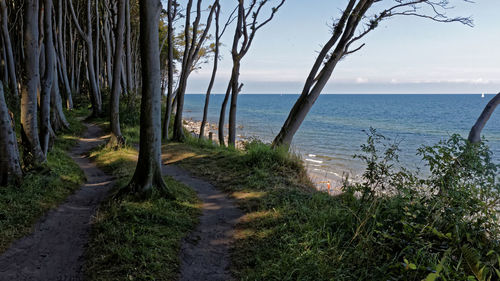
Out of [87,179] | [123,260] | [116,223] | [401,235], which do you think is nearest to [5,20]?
[87,179]

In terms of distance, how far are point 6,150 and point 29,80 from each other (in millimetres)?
1781

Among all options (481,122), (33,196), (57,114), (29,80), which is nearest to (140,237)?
(33,196)

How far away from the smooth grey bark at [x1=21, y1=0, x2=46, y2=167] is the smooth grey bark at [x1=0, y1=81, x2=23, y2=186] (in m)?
0.97

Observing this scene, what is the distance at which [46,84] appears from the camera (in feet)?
28.1

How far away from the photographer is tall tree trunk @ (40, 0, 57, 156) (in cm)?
838

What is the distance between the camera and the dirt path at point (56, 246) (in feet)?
13.3

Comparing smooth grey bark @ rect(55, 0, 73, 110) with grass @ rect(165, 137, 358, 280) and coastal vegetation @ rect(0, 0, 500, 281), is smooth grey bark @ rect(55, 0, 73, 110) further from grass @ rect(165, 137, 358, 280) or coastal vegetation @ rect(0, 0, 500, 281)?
grass @ rect(165, 137, 358, 280)

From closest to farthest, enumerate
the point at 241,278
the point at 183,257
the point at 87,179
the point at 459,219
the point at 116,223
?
the point at 459,219 < the point at 241,278 < the point at 183,257 < the point at 116,223 < the point at 87,179

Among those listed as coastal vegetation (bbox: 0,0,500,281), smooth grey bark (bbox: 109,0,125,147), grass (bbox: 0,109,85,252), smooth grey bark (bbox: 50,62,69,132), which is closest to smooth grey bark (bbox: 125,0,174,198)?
coastal vegetation (bbox: 0,0,500,281)

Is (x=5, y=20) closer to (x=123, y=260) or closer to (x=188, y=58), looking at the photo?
(x=188, y=58)

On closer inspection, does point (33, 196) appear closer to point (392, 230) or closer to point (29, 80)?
point (29, 80)

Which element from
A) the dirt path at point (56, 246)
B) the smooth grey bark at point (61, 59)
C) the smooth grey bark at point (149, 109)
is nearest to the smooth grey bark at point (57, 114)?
the smooth grey bark at point (61, 59)

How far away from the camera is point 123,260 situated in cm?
409

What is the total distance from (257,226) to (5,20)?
12.4 m
